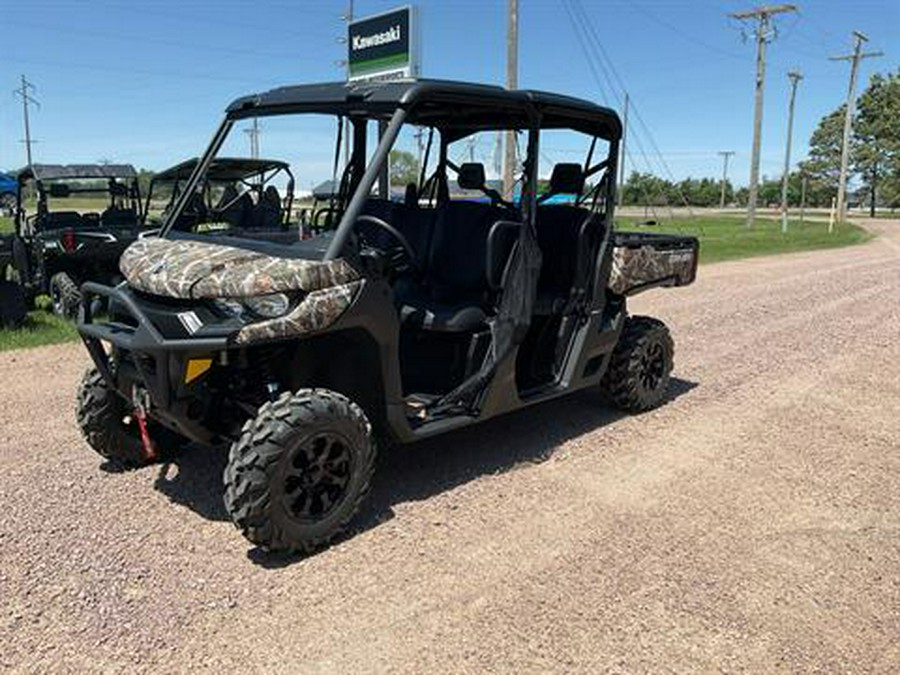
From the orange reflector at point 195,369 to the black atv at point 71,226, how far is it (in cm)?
667

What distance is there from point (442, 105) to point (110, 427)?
2473 mm

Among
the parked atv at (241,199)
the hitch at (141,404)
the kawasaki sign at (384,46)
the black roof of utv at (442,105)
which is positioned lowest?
the hitch at (141,404)

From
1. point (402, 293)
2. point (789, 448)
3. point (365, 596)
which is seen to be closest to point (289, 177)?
point (402, 293)

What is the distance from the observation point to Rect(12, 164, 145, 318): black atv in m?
10.0

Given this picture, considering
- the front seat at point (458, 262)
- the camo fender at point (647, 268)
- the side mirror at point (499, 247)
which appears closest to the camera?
the side mirror at point (499, 247)

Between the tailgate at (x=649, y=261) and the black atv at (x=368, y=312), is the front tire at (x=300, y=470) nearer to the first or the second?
the black atv at (x=368, y=312)

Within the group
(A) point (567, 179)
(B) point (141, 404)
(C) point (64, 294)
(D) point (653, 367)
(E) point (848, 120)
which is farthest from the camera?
(E) point (848, 120)

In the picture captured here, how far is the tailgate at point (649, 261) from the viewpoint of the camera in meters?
5.47

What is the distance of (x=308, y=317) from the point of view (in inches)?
137

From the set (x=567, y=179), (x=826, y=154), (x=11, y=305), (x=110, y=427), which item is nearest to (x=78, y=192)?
(x=11, y=305)

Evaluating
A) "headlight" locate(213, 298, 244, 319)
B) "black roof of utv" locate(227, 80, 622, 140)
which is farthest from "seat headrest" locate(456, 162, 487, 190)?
"headlight" locate(213, 298, 244, 319)

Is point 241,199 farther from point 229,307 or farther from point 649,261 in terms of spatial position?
point 649,261

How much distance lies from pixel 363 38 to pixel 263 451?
14635 mm

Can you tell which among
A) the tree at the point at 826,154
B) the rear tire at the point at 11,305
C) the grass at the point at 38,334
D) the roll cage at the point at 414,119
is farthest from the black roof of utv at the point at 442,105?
the tree at the point at 826,154
